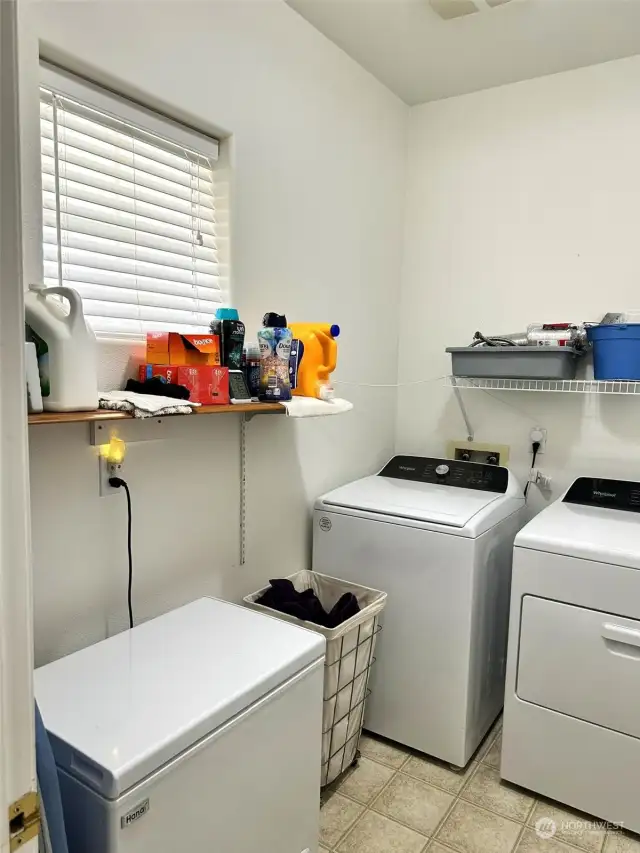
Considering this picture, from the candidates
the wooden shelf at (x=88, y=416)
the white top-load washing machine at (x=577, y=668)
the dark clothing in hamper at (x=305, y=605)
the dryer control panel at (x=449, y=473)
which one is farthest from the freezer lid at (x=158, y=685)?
the dryer control panel at (x=449, y=473)

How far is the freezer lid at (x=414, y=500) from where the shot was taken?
204 centimetres

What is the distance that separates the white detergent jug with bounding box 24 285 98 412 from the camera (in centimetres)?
122

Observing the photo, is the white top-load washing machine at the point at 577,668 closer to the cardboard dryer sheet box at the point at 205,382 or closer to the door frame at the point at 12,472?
the cardboard dryer sheet box at the point at 205,382

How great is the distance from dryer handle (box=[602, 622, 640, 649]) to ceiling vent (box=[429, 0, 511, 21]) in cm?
200

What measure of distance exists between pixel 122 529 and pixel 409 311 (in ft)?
5.87

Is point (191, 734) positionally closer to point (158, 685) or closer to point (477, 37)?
point (158, 685)

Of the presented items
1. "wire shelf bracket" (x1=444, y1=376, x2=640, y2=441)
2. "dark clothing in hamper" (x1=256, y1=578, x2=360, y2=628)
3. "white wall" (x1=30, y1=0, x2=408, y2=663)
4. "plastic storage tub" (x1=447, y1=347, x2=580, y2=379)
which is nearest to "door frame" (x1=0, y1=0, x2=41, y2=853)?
"white wall" (x1=30, y1=0, x2=408, y2=663)

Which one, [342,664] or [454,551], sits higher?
[454,551]

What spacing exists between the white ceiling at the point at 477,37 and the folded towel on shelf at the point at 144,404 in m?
1.51

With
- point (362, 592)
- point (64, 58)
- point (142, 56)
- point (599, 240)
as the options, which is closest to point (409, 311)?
point (599, 240)

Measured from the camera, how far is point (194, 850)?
115 cm

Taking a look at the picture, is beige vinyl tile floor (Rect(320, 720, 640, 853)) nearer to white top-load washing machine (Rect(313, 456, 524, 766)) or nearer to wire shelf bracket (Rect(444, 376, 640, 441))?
white top-load washing machine (Rect(313, 456, 524, 766))

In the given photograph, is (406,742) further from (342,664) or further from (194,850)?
(194,850)

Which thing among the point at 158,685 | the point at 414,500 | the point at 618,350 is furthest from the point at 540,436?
the point at 158,685
